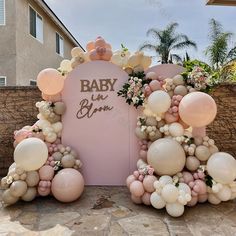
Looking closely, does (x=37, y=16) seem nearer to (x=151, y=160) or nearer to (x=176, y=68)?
(x=176, y=68)

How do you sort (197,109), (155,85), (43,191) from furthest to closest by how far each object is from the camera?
(155,85) < (43,191) < (197,109)

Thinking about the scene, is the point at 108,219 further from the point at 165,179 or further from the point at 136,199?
Answer: the point at 165,179

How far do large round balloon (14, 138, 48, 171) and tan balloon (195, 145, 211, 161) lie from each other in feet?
7.10

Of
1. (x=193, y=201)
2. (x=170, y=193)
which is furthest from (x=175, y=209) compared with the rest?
(x=193, y=201)

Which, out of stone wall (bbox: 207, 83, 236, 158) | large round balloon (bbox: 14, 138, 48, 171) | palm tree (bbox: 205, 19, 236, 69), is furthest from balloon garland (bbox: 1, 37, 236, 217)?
palm tree (bbox: 205, 19, 236, 69)

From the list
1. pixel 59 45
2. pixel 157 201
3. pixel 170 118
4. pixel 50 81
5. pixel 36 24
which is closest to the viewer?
pixel 157 201

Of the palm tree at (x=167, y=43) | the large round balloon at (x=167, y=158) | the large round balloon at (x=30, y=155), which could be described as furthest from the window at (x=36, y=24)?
the large round balloon at (x=167, y=158)

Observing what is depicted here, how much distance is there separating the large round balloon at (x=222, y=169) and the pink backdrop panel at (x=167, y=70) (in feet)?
4.91

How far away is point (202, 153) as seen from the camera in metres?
3.65

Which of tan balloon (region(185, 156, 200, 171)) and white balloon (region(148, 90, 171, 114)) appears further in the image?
white balloon (region(148, 90, 171, 114))

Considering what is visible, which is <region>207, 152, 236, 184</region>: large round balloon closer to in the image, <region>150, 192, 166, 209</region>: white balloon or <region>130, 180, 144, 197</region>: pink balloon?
<region>150, 192, 166, 209</region>: white balloon

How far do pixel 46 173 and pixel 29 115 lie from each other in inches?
69.2

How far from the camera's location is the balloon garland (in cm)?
348

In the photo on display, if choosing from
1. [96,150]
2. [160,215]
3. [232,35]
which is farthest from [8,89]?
[232,35]
